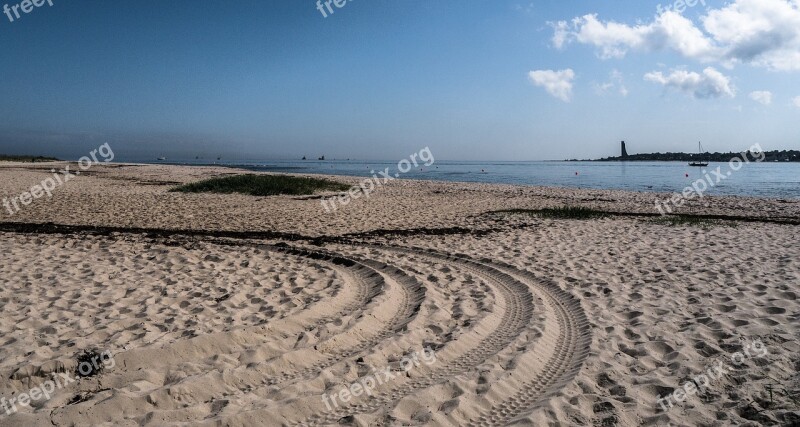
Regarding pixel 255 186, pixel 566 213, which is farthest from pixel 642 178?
pixel 255 186

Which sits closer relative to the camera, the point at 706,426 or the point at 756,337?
the point at 706,426

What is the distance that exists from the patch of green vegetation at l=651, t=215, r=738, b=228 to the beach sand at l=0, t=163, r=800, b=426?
2.54 metres

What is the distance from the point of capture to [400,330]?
5.36 metres

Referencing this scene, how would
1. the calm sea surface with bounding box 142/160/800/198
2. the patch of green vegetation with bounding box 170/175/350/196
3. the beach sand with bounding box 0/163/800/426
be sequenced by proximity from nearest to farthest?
the beach sand with bounding box 0/163/800/426, the patch of green vegetation with bounding box 170/175/350/196, the calm sea surface with bounding box 142/160/800/198

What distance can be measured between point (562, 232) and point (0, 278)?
1176 centimetres

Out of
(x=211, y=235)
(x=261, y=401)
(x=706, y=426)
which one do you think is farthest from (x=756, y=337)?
(x=211, y=235)

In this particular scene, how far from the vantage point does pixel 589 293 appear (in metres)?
6.82

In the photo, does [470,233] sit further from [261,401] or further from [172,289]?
[261,401]

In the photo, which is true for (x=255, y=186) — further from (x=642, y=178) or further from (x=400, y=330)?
(x=642, y=178)

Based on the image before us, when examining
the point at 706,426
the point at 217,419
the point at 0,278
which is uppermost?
the point at 0,278

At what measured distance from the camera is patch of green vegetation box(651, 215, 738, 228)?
529 inches

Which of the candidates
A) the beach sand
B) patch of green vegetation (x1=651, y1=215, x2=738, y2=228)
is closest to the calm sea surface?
patch of green vegetation (x1=651, y1=215, x2=738, y2=228)

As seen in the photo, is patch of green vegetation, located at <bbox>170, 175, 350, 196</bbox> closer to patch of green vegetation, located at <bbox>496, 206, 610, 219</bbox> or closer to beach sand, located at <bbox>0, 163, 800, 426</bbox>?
patch of green vegetation, located at <bbox>496, 206, 610, 219</bbox>

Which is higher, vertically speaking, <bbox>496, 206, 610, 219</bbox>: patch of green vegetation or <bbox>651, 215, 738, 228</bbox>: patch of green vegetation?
<bbox>496, 206, 610, 219</bbox>: patch of green vegetation
